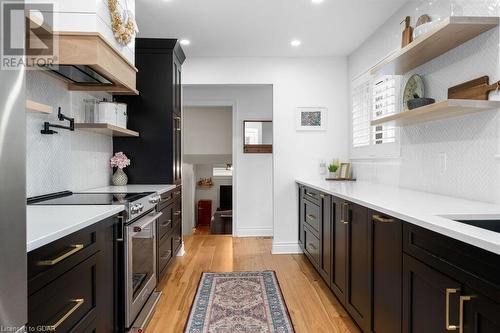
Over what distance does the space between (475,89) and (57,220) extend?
2.36 metres

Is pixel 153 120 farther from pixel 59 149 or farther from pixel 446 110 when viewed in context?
pixel 446 110

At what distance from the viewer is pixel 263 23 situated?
123 inches

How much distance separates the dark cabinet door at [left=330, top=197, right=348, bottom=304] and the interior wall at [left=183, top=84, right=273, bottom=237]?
2.51 metres

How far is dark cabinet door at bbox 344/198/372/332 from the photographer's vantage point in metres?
1.90

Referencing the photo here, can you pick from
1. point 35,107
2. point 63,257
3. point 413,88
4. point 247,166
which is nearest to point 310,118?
point 247,166

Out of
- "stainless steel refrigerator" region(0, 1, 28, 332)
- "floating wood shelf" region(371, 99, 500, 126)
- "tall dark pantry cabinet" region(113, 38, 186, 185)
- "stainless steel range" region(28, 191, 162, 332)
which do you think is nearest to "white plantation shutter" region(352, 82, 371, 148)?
"floating wood shelf" region(371, 99, 500, 126)

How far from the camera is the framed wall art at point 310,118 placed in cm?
419

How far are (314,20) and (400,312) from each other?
8.67 feet

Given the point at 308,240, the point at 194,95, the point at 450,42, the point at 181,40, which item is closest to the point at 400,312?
the point at 450,42

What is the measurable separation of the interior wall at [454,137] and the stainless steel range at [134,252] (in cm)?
214

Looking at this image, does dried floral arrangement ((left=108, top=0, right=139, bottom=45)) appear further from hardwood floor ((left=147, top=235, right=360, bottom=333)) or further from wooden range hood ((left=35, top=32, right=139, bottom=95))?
hardwood floor ((left=147, top=235, right=360, bottom=333))

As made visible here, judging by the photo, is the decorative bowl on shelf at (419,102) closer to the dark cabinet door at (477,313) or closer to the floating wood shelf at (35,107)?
the dark cabinet door at (477,313)

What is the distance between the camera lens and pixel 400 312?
1.50 metres

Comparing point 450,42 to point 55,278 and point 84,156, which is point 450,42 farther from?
point 84,156
